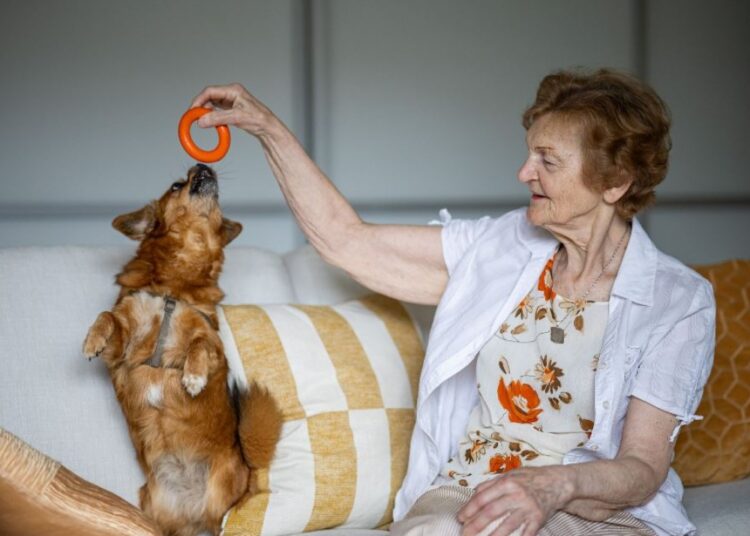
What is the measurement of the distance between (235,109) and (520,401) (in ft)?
2.76

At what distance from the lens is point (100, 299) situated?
2039 mm

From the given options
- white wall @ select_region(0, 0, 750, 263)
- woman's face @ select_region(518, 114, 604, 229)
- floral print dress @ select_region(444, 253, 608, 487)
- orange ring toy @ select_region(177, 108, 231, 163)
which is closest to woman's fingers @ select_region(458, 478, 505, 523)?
floral print dress @ select_region(444, 253, 608, 487)

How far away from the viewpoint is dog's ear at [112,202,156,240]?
1988 millimetres

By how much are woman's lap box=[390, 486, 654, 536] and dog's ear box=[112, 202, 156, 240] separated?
0.81 metres

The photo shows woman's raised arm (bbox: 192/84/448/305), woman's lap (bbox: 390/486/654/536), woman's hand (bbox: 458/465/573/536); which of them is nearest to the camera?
woman's hand (bbox: 458/465/573/536)

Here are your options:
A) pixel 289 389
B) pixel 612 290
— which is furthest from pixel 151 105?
pixel 612 290

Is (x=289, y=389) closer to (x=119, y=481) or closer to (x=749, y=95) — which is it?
(x=119, y=481)

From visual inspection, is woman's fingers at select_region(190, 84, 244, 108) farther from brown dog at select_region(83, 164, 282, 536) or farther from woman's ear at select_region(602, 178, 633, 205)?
woman's ear at select_region(602, 178, 633, 205)

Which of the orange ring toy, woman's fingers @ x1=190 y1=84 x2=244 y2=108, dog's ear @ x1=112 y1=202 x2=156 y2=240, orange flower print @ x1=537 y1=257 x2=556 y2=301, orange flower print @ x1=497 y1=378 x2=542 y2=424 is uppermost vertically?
woman's fingers @ x1=190 y1=84 x2=244 y2=108

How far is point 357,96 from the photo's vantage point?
3258 mm

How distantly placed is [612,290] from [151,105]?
172 centimetres

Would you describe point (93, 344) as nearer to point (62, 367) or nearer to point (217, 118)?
point (62, 367)

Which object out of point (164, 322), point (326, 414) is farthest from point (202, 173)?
point (326, 414)

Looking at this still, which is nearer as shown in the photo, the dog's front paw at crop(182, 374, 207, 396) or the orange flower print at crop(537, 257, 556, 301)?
the dog's front paw at crop(182, 374, 207, 396)
